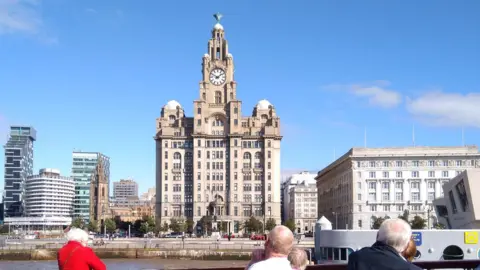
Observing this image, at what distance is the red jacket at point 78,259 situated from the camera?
10.2 metres

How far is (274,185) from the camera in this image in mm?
→ 160000

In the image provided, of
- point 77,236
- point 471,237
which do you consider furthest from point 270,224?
point 77,236

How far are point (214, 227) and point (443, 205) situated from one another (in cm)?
10455

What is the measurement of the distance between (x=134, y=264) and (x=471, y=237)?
60660 mm

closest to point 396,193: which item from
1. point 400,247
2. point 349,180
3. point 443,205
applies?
point 349,180

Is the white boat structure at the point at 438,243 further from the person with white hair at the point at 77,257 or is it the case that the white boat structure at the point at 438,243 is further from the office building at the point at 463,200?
the person with white hair at the point at 77,257

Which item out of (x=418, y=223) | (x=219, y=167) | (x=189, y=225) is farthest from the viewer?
(x=219, y=167)

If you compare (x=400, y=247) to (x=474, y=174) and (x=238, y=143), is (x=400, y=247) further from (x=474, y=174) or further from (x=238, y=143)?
(x=238, y=143)

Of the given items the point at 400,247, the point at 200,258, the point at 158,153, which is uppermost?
the point at 158,153

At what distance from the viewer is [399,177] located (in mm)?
129375

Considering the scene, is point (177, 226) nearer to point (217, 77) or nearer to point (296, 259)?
point (217, 77)

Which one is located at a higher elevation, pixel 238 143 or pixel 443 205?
pixel 238 143

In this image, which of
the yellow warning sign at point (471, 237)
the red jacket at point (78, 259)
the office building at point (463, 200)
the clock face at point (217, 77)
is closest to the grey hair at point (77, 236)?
the red jacket at point (78, 259)

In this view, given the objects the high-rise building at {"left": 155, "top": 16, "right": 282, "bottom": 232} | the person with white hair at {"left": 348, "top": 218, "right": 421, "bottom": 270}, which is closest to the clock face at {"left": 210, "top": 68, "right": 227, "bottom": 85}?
the high-rise building at {"left": 155, "top": 16, "right": 282, "bottom": 232}
